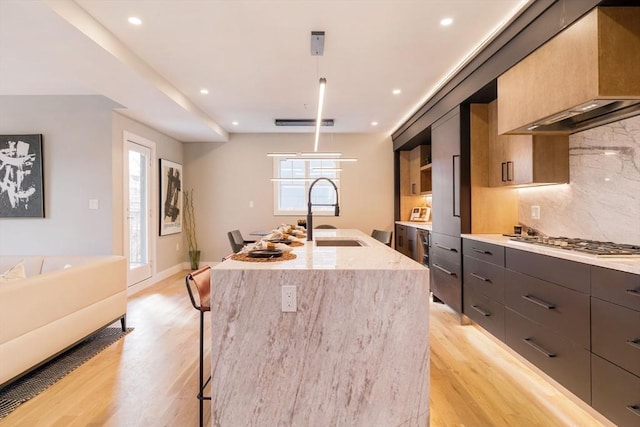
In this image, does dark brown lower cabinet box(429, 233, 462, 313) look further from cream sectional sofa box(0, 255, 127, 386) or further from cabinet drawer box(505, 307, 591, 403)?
cream sectional sofa box(0, 255, 127, 386)

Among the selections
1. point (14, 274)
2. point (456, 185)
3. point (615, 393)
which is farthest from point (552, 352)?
point (14, 274)

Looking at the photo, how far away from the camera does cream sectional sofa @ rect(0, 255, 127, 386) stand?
209 centimetres

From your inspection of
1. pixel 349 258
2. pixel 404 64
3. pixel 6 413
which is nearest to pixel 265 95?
pixel 404 64

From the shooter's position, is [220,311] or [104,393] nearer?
[220,311]

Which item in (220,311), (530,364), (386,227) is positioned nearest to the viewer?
(220,311)

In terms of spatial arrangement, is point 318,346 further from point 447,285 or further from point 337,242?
point 447,285

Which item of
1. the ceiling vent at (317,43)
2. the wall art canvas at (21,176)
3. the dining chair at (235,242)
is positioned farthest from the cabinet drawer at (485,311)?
the wall art canvas at (21,176)

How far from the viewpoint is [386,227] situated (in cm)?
656

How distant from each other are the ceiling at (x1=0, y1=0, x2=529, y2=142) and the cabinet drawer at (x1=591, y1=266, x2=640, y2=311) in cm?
191

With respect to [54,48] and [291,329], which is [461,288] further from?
[54,48]

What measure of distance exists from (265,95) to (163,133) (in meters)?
2.36

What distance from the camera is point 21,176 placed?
425 centimetres

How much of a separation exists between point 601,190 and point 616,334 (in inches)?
49.0

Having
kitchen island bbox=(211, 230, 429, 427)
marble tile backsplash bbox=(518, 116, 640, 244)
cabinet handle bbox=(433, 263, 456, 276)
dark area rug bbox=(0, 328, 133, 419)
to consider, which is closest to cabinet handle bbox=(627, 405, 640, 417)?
kitchen island bbox=(211, 230, 429, 427)
